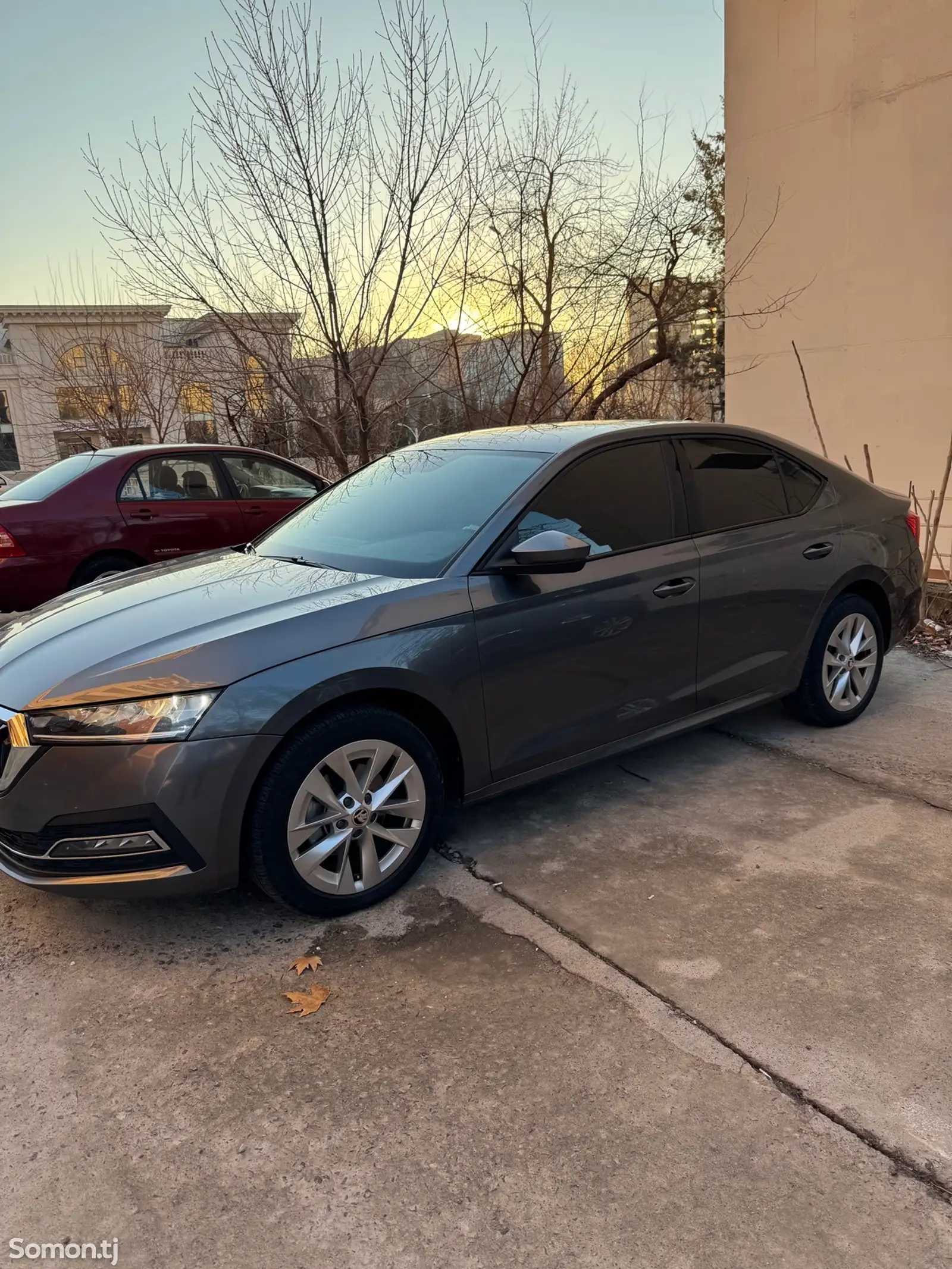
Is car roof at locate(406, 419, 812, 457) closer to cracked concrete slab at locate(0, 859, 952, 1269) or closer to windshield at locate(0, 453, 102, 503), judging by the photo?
cracked concrete slab at locate(0, 859, 952, 1269)

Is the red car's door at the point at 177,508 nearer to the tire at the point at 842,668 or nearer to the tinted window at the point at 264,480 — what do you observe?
the tinted window at the point at 264,480

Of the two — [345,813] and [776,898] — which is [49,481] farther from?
[776,898]

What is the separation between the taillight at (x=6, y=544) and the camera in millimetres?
6762

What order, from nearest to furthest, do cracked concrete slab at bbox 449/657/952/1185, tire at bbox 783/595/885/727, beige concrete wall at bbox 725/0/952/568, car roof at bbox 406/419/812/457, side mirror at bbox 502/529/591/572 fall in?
cracked concrete slab at bbox 449/657/952/1185, side mirror at bbox 502/529/591/572, car roof at bbox 406/419/812/457, tire at bbox 783/595/885/727, beige concrete wall at bbox 725/0/952/568

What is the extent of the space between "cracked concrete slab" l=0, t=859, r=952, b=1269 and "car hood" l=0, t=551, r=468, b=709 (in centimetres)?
89

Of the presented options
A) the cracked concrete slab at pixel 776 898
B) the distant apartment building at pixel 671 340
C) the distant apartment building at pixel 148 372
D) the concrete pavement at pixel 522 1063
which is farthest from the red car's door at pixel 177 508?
the cracked concrete slab at pixel 776 898

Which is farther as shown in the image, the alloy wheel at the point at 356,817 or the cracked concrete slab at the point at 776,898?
the alloy wheel at the point at 356,817

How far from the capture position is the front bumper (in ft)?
8.83

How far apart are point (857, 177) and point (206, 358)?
7.01 metres

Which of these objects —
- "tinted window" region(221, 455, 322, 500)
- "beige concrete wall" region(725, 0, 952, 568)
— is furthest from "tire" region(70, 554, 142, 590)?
"beige concrete wall" region(725, 0, 952, 568)

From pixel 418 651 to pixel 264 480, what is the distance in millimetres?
5543

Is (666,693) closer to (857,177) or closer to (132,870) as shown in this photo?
(132,870)

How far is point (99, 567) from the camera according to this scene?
721 centimetres

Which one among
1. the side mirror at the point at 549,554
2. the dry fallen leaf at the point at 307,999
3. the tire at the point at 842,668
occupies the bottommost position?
the dry fallen leaf at the point at 307,999
